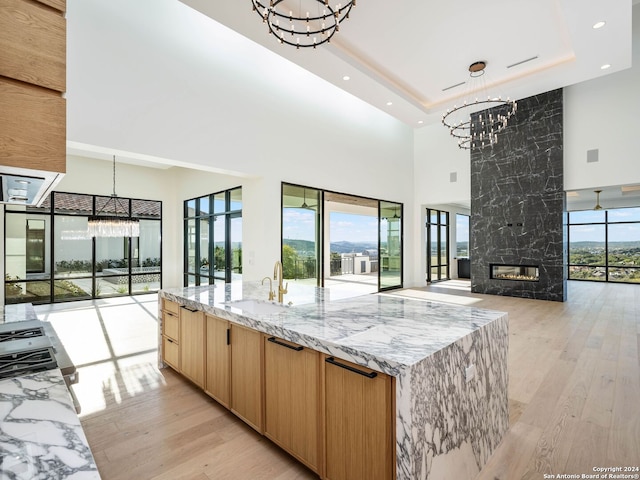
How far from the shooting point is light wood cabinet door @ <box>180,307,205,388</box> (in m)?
2.72

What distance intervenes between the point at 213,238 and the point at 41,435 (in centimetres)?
635

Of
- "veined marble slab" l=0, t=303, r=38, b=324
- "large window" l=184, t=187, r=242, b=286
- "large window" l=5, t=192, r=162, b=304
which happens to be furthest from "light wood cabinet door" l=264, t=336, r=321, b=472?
"large window" l=5, t=192, r=162, b=304

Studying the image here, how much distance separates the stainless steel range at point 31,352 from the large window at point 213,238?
4274mm

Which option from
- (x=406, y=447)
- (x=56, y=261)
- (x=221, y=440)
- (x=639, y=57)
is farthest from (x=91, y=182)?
(x=639, y=57)

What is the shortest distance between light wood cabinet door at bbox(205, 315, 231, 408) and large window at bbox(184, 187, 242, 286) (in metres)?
3.53

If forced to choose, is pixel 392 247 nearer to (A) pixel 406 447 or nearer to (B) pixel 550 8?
(B) pixel 550 8

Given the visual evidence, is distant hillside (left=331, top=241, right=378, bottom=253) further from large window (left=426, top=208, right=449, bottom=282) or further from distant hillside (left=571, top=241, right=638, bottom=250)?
distant hillside (left=571, top=241, right=638, bottom=250)

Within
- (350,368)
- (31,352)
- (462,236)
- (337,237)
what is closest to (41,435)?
(31,352)

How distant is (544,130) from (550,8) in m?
3.62

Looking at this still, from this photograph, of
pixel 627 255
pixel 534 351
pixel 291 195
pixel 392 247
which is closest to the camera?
pixel 534 351

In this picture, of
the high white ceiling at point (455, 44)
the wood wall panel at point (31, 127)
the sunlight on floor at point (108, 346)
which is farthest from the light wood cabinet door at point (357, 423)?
the high white ceiling at point (455, 44)

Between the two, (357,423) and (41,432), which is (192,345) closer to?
(357,423)

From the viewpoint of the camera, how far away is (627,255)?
33.7 ft

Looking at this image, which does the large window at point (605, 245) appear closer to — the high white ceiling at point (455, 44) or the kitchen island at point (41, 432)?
the high white ceiling at point (455, 44)
